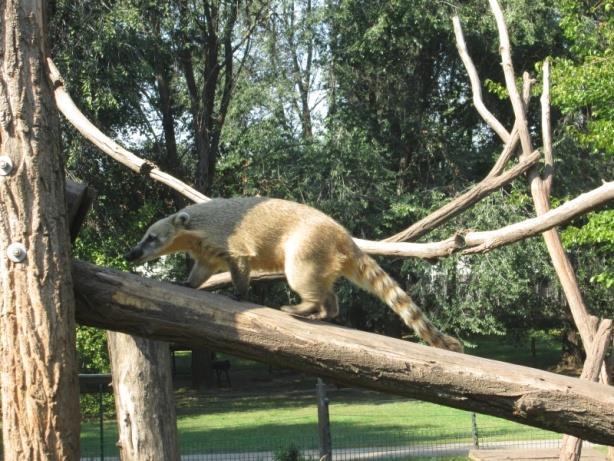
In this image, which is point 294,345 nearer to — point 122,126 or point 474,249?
point 474,249

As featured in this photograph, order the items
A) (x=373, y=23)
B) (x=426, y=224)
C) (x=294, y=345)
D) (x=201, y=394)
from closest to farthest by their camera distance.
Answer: (x=294, y=345) < (x=426, y=224) < (x=373, y=23) < (x=201, y=394)

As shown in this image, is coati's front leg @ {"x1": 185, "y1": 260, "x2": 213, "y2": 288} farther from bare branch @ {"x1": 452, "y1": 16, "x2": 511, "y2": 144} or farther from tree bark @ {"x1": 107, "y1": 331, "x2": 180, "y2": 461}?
bare branch @ {"x1": 452, "y1": 16, "x2": 511, "y2": 144}

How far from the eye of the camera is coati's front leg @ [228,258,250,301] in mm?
5965

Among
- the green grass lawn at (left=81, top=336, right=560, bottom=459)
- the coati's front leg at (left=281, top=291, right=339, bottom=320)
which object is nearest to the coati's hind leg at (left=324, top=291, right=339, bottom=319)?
the coati's front leg at (left=281, top=291, right=339, bottom=320)

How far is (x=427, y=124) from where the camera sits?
1070 inches

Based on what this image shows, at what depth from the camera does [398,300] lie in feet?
19.3

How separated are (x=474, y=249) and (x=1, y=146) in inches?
127

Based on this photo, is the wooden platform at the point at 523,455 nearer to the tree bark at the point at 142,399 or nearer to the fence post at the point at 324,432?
the fence post at the point at 324,432

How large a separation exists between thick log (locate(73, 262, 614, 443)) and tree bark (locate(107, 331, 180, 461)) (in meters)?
1.82

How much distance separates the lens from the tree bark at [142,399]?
641cm

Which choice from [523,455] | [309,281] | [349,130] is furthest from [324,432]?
[349,130]

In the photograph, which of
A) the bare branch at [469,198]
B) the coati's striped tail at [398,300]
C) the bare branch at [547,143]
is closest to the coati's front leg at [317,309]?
the coati's striped tail at [398,300]

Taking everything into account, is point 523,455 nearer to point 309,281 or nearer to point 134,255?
point 309,281

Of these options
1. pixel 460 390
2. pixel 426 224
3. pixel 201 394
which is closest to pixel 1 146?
pixel 460 390
